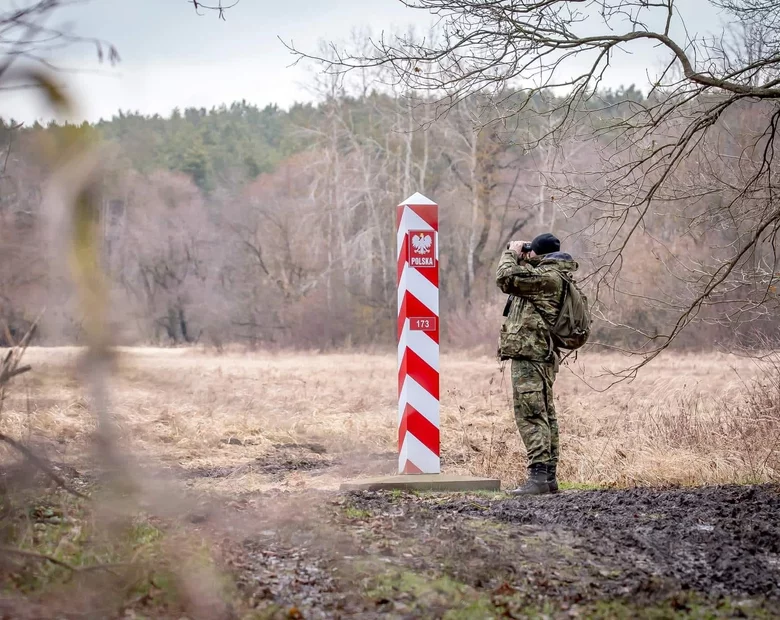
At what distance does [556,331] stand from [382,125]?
3526 centimetres

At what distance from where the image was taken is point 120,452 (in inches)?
140

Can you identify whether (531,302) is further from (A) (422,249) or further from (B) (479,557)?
(B) (479,557)

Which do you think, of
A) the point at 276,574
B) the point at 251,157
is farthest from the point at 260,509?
the point at 251,157

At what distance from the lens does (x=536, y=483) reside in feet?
26.0

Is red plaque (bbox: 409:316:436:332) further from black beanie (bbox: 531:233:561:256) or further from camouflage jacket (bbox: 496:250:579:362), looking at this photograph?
black beanie (bbox: 531:233:561:256)

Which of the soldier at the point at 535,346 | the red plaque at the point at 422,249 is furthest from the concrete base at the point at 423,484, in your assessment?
the red plaque at the point at 422,249

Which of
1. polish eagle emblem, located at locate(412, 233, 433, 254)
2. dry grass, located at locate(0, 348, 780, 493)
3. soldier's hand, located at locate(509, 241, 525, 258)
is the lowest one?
dry grass, located at locate(0, 348, 780, 493)

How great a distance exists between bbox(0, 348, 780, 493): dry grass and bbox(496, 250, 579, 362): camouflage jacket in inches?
67.4

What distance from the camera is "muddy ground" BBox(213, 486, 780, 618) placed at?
171 inches

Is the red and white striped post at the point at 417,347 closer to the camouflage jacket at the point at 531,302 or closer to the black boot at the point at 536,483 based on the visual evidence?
the camouflage jacket at the point at 531,302

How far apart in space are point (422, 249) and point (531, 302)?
1.03m

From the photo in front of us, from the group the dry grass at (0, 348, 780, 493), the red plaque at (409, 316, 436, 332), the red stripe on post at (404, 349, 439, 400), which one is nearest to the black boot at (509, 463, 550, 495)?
the red stripe on post at (404, 349, 439, 400)

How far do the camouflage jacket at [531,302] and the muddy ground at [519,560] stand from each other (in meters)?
1.57

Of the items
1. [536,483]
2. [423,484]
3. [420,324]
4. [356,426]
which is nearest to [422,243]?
[420,324]
